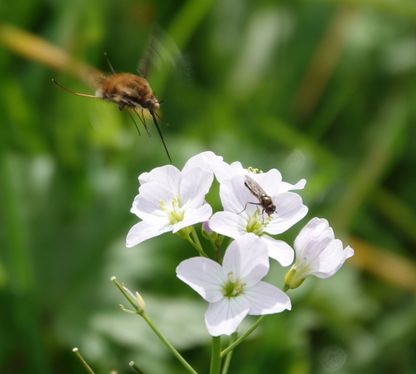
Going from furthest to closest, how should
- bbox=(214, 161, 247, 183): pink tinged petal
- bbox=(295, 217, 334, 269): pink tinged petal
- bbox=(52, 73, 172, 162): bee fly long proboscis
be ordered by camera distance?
bbox=(52, 73, 172, 162): bee fly long proboscis, bbox=(214, 161, 247, 183): pink tinged petal, bbox=(295, 217, 334, 269): pink tinged petal

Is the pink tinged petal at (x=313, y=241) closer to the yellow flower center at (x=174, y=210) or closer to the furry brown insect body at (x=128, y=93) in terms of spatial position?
the yellow flower center at (x=174, y=210)

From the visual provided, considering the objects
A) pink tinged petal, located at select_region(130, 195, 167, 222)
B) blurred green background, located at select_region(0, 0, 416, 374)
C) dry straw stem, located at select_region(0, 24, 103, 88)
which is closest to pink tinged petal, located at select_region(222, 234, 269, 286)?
pink tinged petal, located at select_region(130, 195, 167, 222)

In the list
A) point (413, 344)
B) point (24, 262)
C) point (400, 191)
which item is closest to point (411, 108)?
point (400, 191)

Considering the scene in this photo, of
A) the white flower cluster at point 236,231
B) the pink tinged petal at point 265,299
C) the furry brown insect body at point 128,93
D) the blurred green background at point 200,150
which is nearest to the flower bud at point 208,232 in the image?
the white flower cluster at point 236,231

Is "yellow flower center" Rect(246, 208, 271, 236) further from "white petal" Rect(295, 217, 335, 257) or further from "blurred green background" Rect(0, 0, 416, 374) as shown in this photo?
"blurred green background" Rect(0, 0, 416, 374)

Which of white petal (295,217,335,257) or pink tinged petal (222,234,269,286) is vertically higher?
pink tinged petal (222,234,269,286)

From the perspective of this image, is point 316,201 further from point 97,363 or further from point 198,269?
point 198,269

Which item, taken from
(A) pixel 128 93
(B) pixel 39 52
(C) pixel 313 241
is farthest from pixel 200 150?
(C) pixel 313 241

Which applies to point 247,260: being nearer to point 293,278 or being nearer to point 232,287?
point 232,287
